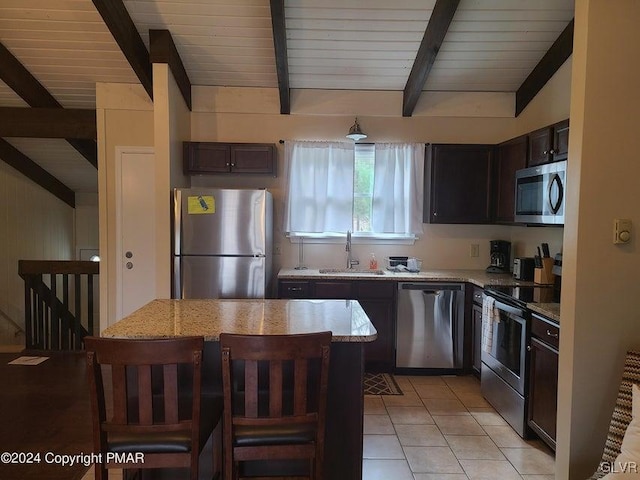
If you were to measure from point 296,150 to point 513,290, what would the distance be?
2.39 m

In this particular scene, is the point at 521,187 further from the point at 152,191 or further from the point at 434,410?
the point at 152,191

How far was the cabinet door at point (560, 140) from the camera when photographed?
2846 millimetres

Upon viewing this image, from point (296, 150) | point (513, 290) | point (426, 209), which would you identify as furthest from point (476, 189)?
point (296, 150)

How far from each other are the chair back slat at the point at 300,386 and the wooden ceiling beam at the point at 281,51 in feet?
8.48

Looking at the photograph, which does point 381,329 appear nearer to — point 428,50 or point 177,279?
point 177,279

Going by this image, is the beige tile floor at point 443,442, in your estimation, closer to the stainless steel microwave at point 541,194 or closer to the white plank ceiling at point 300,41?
the stainless steel microwave at point 541,194

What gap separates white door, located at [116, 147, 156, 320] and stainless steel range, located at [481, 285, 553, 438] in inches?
125

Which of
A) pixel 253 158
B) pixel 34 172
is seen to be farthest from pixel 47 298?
pixel 253 158

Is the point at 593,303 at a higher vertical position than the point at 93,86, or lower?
lower

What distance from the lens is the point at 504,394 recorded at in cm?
292

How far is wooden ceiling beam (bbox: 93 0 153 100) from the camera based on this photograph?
2.98m

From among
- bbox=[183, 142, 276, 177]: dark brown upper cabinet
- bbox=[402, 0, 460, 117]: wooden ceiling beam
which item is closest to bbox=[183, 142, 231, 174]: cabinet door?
bbox=[183, 142, 276, 177]: dark brown upper cabinet

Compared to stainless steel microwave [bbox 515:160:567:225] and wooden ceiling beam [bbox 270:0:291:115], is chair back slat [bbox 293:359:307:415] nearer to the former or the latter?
stainless steel microwave [bbox 515:160:567:225]

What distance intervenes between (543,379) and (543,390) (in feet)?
0.22
